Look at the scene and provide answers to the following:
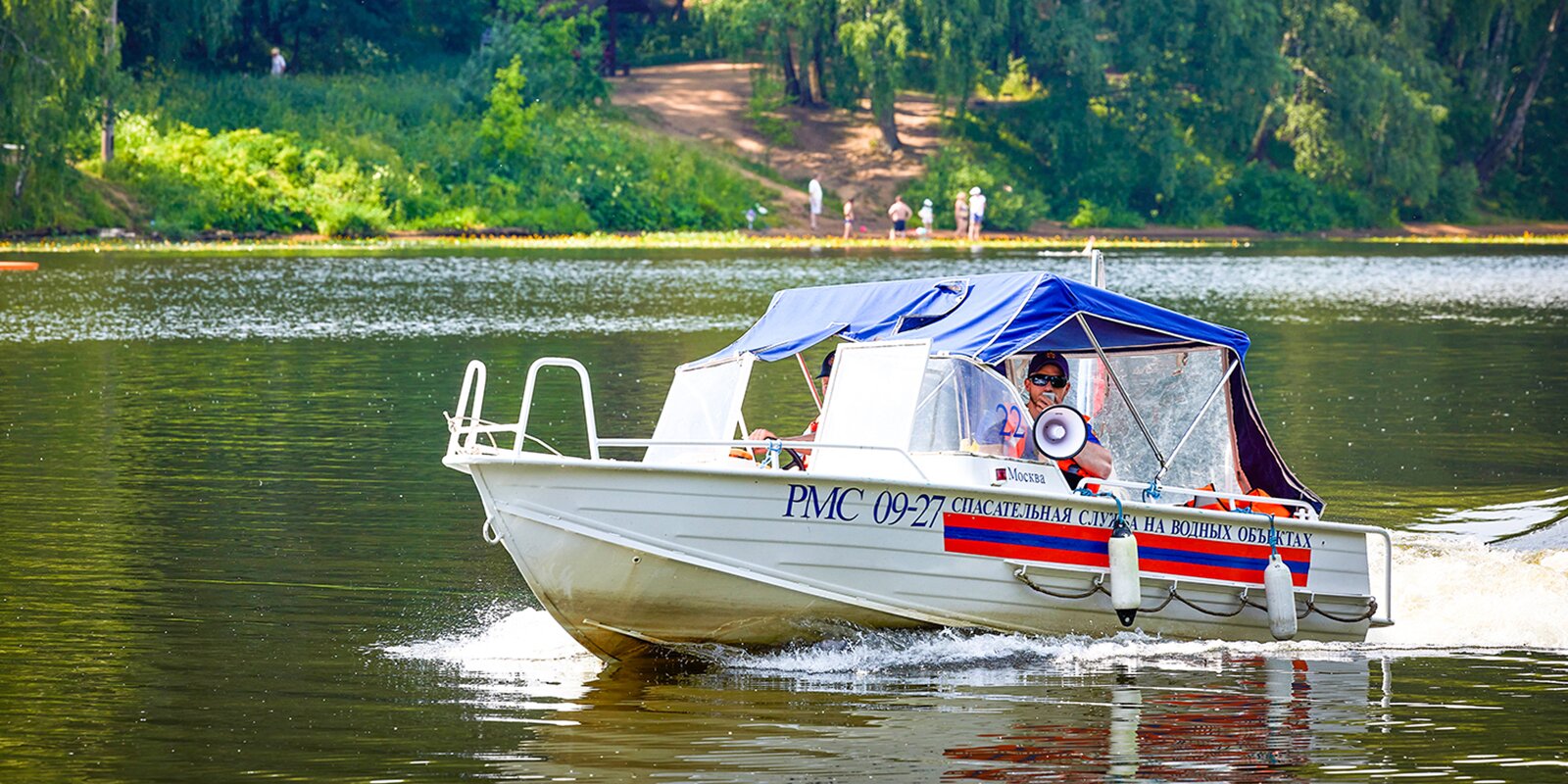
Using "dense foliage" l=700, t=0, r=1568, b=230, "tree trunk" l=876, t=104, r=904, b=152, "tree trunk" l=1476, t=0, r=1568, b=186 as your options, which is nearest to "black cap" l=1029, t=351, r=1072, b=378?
"dense foliage" l=700, t=0, r=1568, b=230

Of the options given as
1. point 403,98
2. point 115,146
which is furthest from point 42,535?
point 403,98

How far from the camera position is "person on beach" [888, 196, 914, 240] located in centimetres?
7425

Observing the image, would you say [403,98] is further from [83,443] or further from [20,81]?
[83,443]

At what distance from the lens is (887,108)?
80.9 m

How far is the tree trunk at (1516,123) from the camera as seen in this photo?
90.1 metres

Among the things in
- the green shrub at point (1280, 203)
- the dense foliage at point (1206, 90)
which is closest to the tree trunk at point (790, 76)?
the dense foliage at point (1206, 90)

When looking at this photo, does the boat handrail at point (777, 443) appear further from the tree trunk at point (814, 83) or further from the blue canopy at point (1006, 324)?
the tree trunk at point (814, 83)

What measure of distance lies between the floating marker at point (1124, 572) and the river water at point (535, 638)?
42 centimetres

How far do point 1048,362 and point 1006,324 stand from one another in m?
0.78

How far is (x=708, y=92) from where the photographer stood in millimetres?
87000

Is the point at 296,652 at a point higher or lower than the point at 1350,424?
higher

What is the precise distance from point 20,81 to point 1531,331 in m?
37.9

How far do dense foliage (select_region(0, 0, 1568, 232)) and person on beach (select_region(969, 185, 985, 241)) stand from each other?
9.13 feet

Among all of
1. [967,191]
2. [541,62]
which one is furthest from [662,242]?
[967,191]
